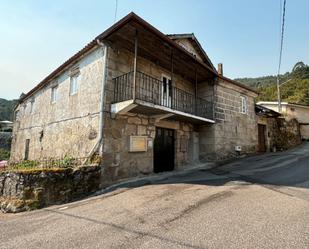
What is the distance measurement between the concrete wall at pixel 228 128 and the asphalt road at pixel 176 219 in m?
4.80

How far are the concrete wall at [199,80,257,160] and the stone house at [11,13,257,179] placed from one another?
54 millimetres

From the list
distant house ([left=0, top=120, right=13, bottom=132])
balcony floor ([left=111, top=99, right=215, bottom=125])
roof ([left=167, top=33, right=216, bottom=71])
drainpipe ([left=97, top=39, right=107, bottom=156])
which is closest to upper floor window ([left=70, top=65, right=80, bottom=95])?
drainpipe ([left=97, top=39, right=107, bottom=156])

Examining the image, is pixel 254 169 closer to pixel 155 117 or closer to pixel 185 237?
pixel 155 117

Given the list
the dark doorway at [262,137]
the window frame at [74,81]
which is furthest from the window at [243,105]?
the window frame at [74,81]

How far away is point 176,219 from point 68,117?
24.0ft

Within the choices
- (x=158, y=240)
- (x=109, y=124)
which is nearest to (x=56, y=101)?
(x=109, y=124)

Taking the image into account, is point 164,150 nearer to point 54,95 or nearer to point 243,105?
point 54,95

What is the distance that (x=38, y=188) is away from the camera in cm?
590

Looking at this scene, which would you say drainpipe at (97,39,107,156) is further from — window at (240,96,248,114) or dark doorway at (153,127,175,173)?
window at (240,96,248,114)

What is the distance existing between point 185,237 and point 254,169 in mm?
6772

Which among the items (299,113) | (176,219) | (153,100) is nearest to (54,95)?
(153,100)

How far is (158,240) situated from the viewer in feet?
10.8

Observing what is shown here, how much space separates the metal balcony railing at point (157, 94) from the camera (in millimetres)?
8234

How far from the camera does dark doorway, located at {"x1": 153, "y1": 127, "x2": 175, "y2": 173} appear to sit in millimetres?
9578
